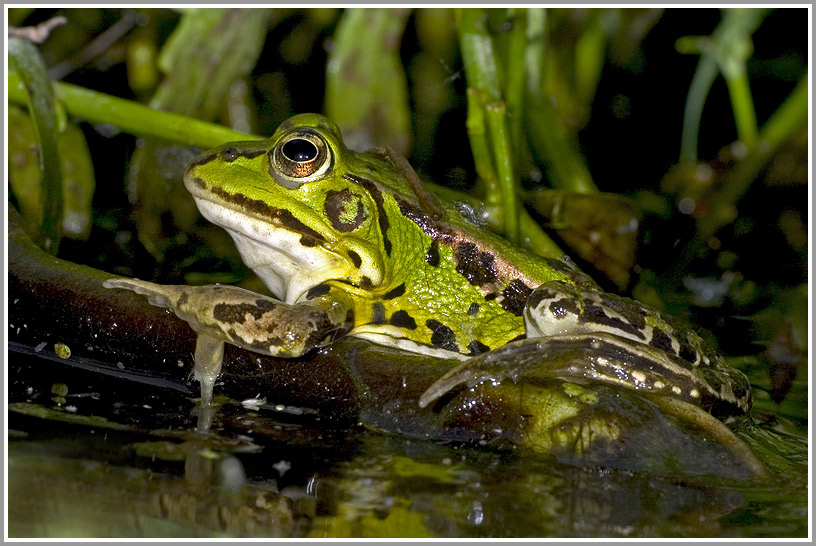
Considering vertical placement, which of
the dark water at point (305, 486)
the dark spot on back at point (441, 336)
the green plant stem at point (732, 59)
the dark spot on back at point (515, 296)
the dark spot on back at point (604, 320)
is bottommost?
the dark water at point (305, 486)

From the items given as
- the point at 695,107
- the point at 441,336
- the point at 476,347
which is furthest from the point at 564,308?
the point at 695,107

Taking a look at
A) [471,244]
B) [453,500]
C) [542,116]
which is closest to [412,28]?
[542,116]

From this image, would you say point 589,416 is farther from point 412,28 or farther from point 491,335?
point 412,28

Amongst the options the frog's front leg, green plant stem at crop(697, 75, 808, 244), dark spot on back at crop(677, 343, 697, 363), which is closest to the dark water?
the frog's front leg

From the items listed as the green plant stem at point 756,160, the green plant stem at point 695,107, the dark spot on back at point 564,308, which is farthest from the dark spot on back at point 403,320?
the green plant stem at point 695,107

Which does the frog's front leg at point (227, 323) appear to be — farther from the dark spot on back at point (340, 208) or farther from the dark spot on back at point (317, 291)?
the dark spot on back at point (340, 208)

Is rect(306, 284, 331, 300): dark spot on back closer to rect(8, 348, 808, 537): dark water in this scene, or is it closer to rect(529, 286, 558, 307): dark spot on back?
rect(8, 348, 808, 537): dark water
